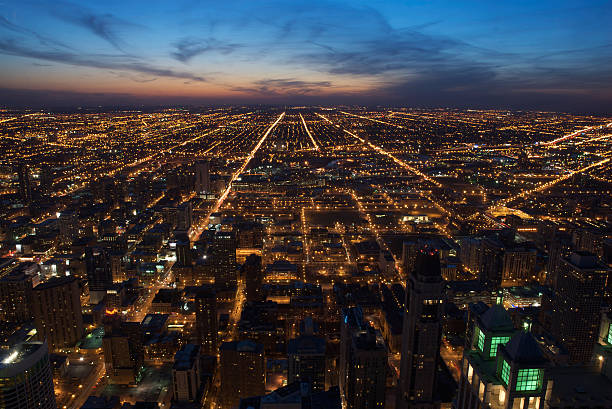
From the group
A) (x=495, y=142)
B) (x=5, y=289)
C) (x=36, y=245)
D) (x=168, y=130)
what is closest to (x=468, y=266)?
(x=5, y=289)

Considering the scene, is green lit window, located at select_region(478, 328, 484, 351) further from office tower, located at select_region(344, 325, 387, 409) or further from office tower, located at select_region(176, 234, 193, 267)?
office tower, located at select_region(176, 234, 193, 267)

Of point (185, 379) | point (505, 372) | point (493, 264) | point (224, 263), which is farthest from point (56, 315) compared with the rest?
point (493, 264)

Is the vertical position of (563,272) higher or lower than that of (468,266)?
higher

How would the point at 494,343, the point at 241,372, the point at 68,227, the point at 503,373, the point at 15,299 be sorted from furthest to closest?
1. the point at 68,227
2. the point at 15,299
3. the point at 241,372
4. the point at 494,343
5. the point at 503,373

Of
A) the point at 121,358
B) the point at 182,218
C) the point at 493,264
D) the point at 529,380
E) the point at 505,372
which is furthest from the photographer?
the point at 182,218

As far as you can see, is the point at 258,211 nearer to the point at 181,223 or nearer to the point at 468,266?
the point at 181,223

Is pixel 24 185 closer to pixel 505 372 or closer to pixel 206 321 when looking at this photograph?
pixel 206 321
